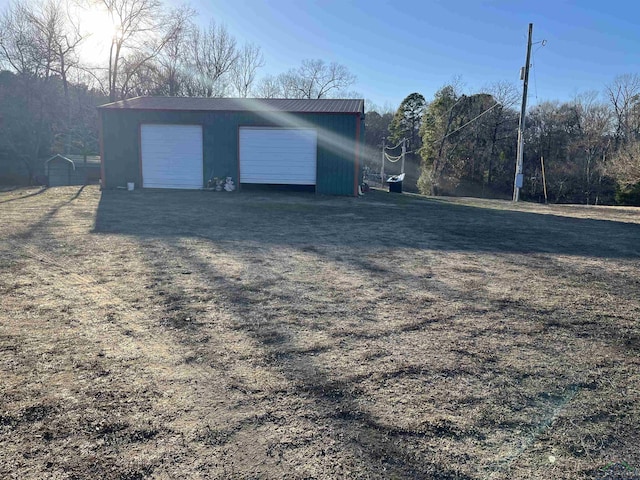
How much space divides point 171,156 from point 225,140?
6.32ft

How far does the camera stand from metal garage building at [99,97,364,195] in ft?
43.5

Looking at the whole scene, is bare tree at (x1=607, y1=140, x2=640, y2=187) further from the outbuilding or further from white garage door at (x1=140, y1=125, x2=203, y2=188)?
the outbuilding

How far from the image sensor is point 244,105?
46.9 feet

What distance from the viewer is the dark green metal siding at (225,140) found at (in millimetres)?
13180

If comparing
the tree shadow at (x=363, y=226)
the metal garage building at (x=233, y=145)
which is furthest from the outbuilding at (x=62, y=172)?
the tree shadow at (x=363, y=226)

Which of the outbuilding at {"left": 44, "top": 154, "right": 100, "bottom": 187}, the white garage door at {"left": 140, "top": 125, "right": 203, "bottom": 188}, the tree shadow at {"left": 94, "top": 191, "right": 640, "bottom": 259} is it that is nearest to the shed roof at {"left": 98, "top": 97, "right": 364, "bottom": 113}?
the white garage door at {"left": 140, "top": 125, "right": 203, "bottom": 188}

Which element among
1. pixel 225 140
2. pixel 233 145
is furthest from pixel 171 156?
pixel 233 145

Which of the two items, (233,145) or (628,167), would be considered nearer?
(233,145)

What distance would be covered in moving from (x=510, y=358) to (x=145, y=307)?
8.78 feet

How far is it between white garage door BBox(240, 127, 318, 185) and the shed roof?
74cm

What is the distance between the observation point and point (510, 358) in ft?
8.74

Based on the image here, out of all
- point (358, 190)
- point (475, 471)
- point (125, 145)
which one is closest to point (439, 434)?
point (475, 471)

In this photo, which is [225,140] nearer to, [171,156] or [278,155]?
[278,155]

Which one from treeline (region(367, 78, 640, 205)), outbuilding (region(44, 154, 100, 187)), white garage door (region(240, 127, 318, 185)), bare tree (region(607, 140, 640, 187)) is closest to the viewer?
white garage door (region(240, 127, 318, 185))
